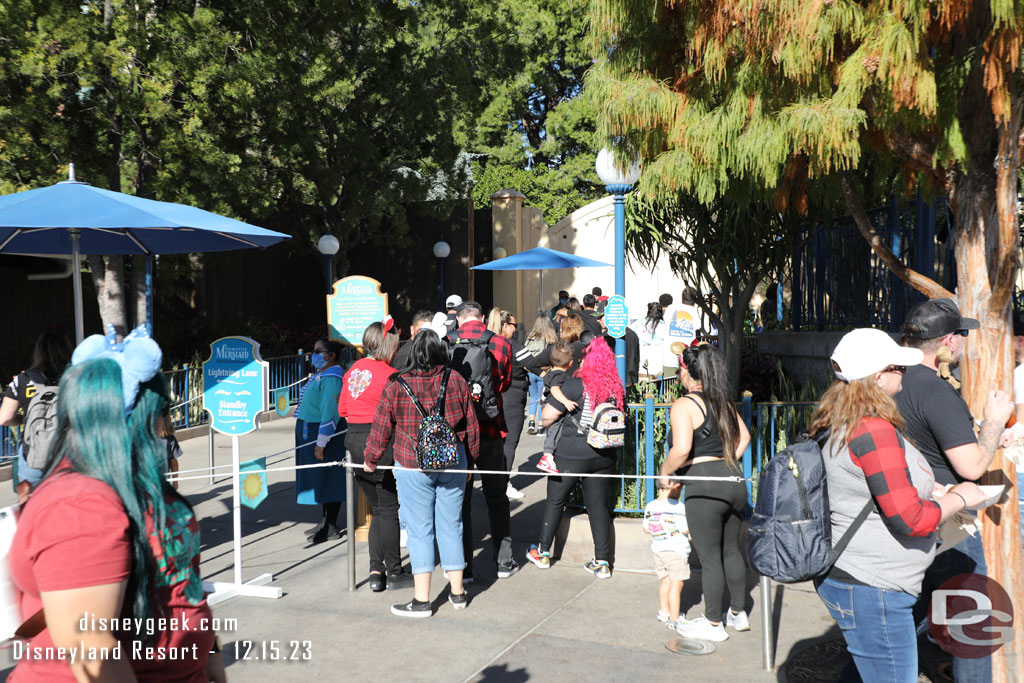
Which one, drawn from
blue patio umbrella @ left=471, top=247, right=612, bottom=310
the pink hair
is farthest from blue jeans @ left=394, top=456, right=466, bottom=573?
blue patio umbrella @ left=471, top=247, right=612, bottom=310

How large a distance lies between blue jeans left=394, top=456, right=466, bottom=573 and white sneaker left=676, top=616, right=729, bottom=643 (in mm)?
1430

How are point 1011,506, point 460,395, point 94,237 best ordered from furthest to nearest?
1. point 94,237
2. point 460,395
3. point 1011,506

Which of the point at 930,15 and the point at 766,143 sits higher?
the point at 930,15

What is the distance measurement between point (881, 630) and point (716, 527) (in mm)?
2004

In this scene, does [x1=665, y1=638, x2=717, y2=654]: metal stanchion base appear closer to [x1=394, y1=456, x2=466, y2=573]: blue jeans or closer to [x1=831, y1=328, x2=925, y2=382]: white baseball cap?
[x1=394, y1=456, x2=466, y2=573]: blue jeans

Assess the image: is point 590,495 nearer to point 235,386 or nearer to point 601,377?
point 601,377

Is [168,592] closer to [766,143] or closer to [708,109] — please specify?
[766,143]

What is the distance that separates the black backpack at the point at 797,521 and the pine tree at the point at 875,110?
142 centimetres

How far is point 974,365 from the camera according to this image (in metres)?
4.20

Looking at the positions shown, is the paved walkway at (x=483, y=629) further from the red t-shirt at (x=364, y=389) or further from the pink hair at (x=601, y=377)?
the pink hair at (x=601, y=377)

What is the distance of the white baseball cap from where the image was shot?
3.14m

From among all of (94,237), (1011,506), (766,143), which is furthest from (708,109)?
(94,237)

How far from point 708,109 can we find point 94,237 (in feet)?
18.0

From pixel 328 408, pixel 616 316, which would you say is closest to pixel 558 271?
pixel 616 316
